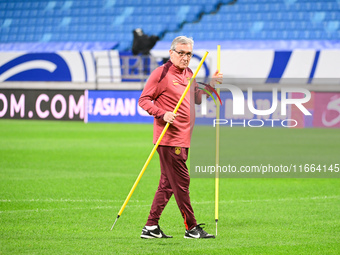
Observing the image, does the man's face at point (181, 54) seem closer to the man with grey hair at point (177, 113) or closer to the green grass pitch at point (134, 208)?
the man with grey hair at point (177, 113)

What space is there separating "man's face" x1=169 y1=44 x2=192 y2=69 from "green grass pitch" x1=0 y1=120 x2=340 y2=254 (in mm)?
955

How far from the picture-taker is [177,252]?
5.62 metres

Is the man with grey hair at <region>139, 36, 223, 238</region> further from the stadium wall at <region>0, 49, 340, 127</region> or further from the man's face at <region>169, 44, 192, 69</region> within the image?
the stadium wall at <region>0, 49, 340, 127</region>

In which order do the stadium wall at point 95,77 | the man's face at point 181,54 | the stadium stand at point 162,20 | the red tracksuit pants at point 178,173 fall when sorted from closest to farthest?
the man's face at point 181,54
the red tracksuit pants at point 178,173
the stadium wall at point 95,77
the stadium stand at point 162,20

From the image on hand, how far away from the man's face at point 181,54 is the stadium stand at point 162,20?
22175 mm

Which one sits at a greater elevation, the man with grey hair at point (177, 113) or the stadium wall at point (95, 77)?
the man with grey hair at point (177, 113)

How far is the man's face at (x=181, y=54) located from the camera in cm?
591

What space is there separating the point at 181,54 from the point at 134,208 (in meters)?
2.84

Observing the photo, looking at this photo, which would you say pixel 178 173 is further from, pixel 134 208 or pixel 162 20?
pixel 162 20

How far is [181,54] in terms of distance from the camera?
594cm

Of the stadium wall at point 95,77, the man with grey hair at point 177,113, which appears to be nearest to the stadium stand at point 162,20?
the stadium wall at point 95,77

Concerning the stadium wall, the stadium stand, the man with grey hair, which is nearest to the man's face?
the man with grey hair

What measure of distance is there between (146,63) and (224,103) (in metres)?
20.5

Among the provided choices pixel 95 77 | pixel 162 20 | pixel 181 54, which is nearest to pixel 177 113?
pixel 181 54
